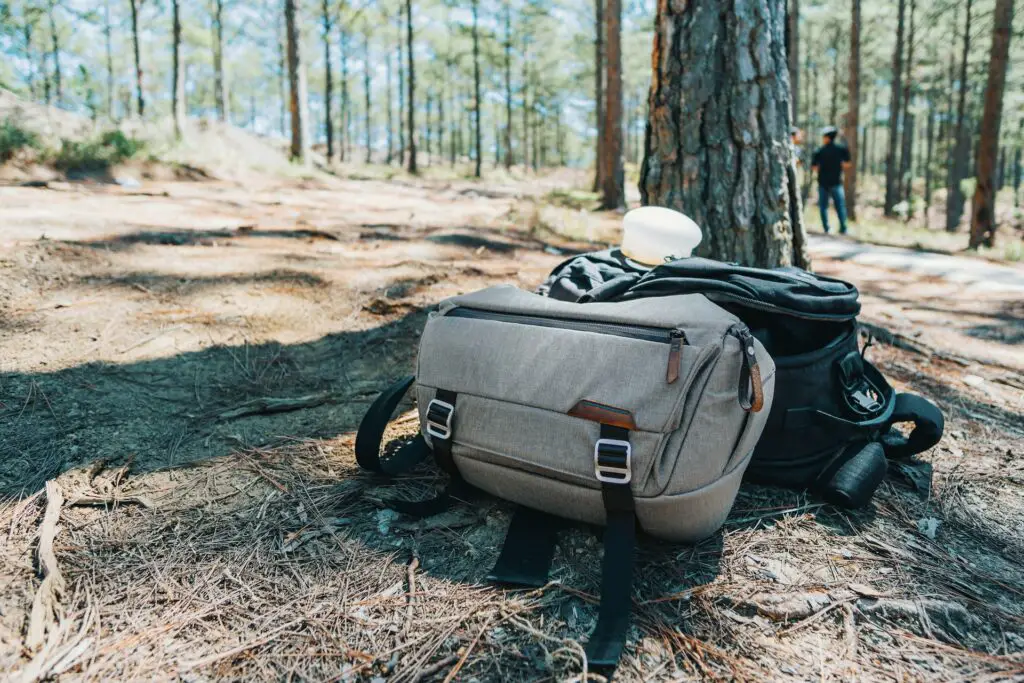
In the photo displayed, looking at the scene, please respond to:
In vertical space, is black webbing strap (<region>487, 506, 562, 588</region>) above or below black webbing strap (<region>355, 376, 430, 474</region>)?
below

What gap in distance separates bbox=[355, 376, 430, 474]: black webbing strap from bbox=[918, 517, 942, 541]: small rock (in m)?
1.38

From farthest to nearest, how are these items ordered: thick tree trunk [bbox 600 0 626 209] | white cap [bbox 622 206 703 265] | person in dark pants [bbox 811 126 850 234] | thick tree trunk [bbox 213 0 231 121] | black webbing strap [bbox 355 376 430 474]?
1. thick tree trunk [bbox 213 0 231 121]
2. thick tree trunk [bbox 600 0 626 209]
3. person in dark pants [bbox 811 126 850 234]
4. white cap [bbox 622 206 703 265]
5. black webbing strap [bbox 355 376 430 474]

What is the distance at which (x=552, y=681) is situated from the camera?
1155mm

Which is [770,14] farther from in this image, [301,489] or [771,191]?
[301,489]

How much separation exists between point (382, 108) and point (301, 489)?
178 feet

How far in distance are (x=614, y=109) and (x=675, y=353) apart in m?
10.6

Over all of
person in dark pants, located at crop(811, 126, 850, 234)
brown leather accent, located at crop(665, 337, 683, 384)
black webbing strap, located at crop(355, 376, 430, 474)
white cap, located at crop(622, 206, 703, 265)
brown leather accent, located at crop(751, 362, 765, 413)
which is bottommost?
black webbing strap, located at crop(355, 376, 430, 474)

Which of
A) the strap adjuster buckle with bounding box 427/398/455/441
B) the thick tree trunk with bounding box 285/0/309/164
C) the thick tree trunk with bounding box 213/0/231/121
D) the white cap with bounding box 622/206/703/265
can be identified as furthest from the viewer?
the thick tree trunk with bounding box 213/0/231/121

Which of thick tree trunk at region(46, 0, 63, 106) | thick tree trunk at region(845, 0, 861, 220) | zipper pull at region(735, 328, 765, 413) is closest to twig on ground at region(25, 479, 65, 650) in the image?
zipper pull at region(735, 328, 765, 413)

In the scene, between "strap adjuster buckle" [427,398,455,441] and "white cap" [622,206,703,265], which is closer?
"strap adjuster buckle" [427,398,455,441]

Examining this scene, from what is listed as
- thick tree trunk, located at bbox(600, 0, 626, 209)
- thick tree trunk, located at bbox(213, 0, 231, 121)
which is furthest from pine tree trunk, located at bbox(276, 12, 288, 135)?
thick tree trunk, located at bbox(600, 0, 626, 209)

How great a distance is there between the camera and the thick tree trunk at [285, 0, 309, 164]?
13.8 m

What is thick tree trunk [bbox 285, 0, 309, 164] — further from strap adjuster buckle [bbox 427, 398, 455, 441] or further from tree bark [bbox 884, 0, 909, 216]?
tree bark [bbox 884, 0, 909, 216]

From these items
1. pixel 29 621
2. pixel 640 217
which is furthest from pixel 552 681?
pixel 640 217
